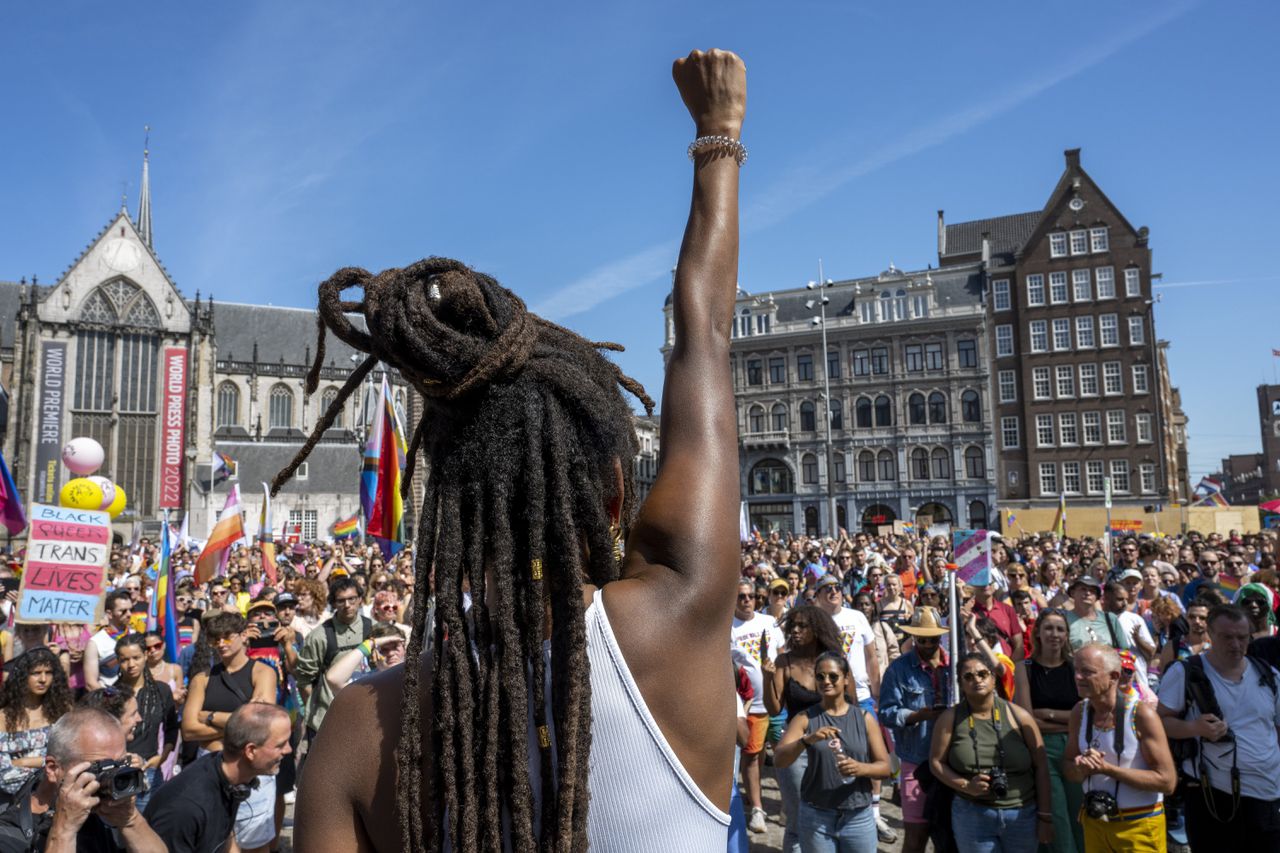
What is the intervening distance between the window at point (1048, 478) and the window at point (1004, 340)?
6.30 meters

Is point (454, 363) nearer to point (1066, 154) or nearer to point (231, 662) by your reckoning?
point (231, 662)

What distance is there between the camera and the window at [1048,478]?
4831 cm

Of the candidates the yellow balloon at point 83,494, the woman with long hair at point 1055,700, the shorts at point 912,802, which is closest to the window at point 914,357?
the yellow balloon at point 83,494

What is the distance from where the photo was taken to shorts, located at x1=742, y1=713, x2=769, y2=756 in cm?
741

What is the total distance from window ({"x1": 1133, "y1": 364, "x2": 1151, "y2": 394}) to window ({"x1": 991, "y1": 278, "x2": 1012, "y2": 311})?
709 centimetres

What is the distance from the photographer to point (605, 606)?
1202 millimetres

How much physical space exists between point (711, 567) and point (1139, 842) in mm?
5217

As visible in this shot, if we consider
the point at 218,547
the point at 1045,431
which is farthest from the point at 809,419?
the point at 218,547

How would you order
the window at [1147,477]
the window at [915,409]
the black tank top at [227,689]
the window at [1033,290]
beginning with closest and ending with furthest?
the black tank top at [227,689] < the window at [1147,477] < the window at [1033,290] < the window at [915,409]

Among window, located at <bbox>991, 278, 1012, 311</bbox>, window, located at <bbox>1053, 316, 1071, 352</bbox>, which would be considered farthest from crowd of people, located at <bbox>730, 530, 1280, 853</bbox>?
window, located at <bbox>991, 278, 1012, 311</bbox>

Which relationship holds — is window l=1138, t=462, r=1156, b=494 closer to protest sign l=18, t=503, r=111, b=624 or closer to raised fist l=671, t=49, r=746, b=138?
protest sign l=18, t=503, r=111, b=624

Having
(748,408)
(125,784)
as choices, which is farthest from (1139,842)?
(748,408)

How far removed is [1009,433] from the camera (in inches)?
1955

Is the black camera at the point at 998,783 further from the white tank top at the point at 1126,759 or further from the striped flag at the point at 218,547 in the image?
the striped flag at the point at 218,547
